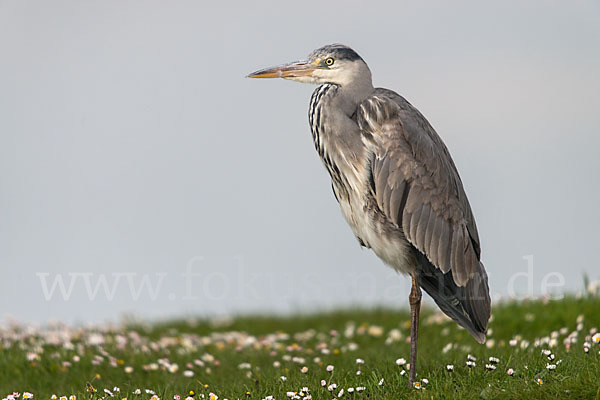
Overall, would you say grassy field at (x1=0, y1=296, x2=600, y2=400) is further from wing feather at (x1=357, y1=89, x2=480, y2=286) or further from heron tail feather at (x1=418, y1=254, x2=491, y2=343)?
wing feather at (x1=357, y1=89, x2=480, y2=286)

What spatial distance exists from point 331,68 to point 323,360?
3.96 m

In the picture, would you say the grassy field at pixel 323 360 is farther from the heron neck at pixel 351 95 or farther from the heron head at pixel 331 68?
the heron head at pixel 331 68

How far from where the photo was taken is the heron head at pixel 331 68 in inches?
280

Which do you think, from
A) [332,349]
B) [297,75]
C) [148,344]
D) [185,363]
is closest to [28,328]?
[148,344]

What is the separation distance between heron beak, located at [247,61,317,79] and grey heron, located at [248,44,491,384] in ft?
0.03

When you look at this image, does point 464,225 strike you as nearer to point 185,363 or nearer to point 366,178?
point 366,178

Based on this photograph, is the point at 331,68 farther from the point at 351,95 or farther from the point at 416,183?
the point at 416,183

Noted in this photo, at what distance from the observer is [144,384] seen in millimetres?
8562

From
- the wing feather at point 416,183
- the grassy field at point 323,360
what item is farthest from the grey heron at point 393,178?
the grassy field at point 323,360

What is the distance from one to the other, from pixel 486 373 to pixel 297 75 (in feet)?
11.7

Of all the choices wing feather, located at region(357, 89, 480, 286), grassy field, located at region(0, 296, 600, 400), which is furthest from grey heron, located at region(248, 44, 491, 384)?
grassy field, located at region(0, 296, 600, 400)

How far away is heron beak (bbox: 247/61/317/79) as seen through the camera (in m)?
7.22

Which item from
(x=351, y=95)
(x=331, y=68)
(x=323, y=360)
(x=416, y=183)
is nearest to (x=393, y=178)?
(x=416, y=183)

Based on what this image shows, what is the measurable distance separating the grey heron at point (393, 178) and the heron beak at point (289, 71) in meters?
0.01
